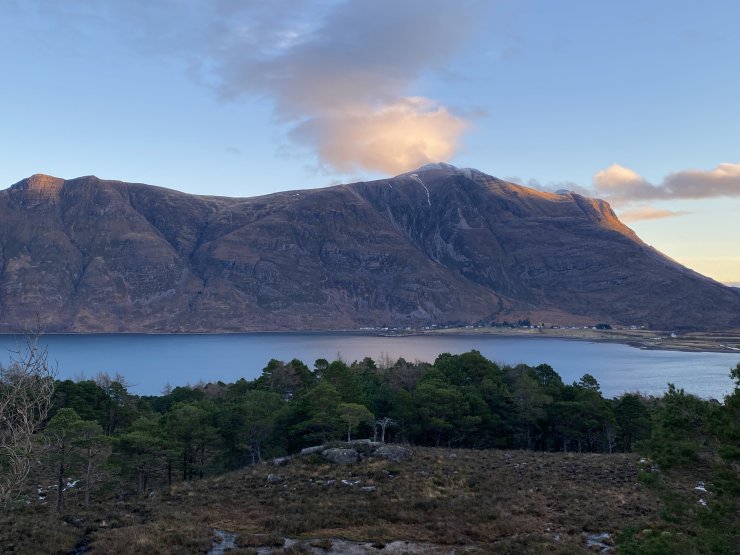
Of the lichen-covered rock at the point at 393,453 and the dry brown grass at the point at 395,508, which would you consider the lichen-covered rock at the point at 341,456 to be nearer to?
the dry brown grass at the point at 395,508

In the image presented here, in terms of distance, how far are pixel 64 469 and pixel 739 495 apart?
43537mm

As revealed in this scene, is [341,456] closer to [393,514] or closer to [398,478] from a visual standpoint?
[398,478]

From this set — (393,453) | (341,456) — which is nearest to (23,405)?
(341,456)

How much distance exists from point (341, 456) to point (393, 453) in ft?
14.6

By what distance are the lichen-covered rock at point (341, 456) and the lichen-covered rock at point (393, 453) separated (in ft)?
6.12

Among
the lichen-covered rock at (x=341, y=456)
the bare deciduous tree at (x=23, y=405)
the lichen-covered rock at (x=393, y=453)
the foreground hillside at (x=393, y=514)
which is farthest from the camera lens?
the lichen-covered rock at (x=393, y=453)

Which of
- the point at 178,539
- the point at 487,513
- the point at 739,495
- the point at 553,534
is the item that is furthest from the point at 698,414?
the point at 178,539

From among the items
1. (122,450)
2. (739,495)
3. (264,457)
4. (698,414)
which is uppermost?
(698,414)

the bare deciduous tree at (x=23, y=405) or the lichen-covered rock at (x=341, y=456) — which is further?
the lichen-covered rock at (x=341, y=456)

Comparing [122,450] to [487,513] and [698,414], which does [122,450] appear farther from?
[698,414]

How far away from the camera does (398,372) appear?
285ft

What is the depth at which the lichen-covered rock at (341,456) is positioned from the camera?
141 feet

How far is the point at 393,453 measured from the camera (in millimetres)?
44312

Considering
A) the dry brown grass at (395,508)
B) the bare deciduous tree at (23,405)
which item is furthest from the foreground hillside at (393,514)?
the bare deciduous tree at (23,405)
